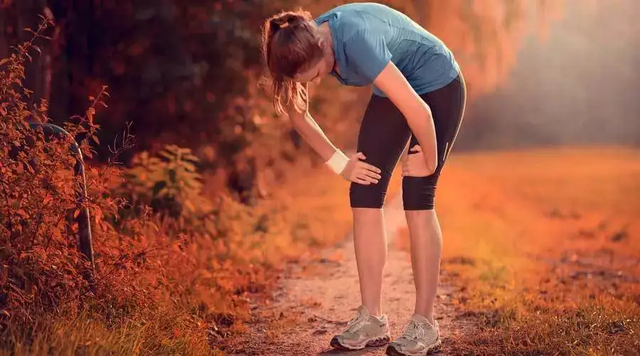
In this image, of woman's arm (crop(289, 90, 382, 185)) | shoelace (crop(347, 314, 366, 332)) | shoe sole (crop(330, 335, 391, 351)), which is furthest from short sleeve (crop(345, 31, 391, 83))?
shoe sole (crop(330, 335, 391, 351))

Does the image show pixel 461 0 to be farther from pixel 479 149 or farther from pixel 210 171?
pixel 479 149

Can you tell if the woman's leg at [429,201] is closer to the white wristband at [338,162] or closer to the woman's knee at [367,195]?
the woman's knee at [367,195]

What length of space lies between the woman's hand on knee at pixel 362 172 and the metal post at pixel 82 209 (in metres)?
1.21

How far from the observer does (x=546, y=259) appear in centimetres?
779

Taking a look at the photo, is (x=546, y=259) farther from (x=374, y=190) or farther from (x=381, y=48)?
(x=381, y=48)

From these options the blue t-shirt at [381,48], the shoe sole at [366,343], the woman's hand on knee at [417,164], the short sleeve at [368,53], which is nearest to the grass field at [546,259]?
the shoe sole at [366,343]

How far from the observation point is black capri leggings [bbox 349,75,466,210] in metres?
3.87

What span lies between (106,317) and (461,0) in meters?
6.16

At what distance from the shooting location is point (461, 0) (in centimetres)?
883

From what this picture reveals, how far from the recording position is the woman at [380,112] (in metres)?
3.50

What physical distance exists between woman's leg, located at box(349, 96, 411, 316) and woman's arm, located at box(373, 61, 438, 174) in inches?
12.1

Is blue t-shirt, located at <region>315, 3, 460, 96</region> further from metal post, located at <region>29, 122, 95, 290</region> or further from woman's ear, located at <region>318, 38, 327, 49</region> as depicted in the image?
metal post, located at <region>29, 122, 95, 290</region>

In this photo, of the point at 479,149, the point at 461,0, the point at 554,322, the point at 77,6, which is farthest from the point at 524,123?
the point at 554,322

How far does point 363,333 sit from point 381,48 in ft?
4.63
